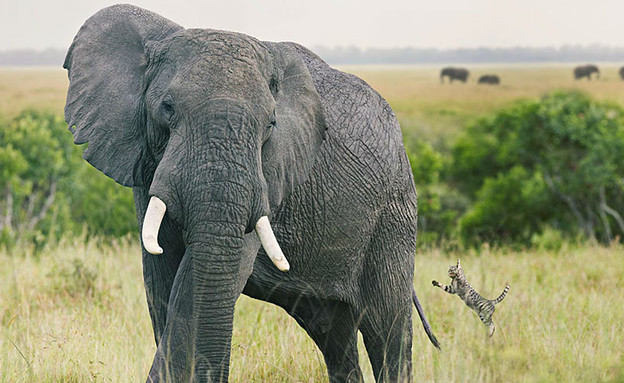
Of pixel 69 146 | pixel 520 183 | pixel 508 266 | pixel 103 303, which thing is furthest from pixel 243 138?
pixel 520 183

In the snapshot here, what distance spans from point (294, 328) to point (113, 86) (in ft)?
9.69

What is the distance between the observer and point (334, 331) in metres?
5.78

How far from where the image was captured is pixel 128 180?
442cm

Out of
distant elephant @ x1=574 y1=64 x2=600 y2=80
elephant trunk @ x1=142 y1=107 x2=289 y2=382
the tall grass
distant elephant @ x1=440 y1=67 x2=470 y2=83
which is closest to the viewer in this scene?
elephant trunk @ x1=142 y1=107 x2=289 y2=382

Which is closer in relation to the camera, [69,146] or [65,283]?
[65,283]

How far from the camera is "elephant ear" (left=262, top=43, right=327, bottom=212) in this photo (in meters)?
4.36

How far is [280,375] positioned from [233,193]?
2.24 meters

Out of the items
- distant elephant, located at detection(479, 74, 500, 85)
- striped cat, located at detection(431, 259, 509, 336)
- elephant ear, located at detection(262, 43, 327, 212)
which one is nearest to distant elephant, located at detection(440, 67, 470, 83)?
distant elephant, located at detection(479, 74, 500, 85)

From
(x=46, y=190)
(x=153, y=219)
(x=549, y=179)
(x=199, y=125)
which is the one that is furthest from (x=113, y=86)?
(x=549, y=179)

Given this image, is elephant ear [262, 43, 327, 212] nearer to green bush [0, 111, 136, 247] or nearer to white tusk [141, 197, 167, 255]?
white tusk [141, 197, 167, 255]

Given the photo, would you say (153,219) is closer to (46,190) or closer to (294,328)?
(294,328)

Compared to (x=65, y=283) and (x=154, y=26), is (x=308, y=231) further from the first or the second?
(x=65, y=283)

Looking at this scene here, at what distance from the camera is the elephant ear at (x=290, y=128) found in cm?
436

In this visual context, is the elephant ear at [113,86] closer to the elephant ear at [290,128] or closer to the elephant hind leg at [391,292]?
the elephant ear at [290,128]
